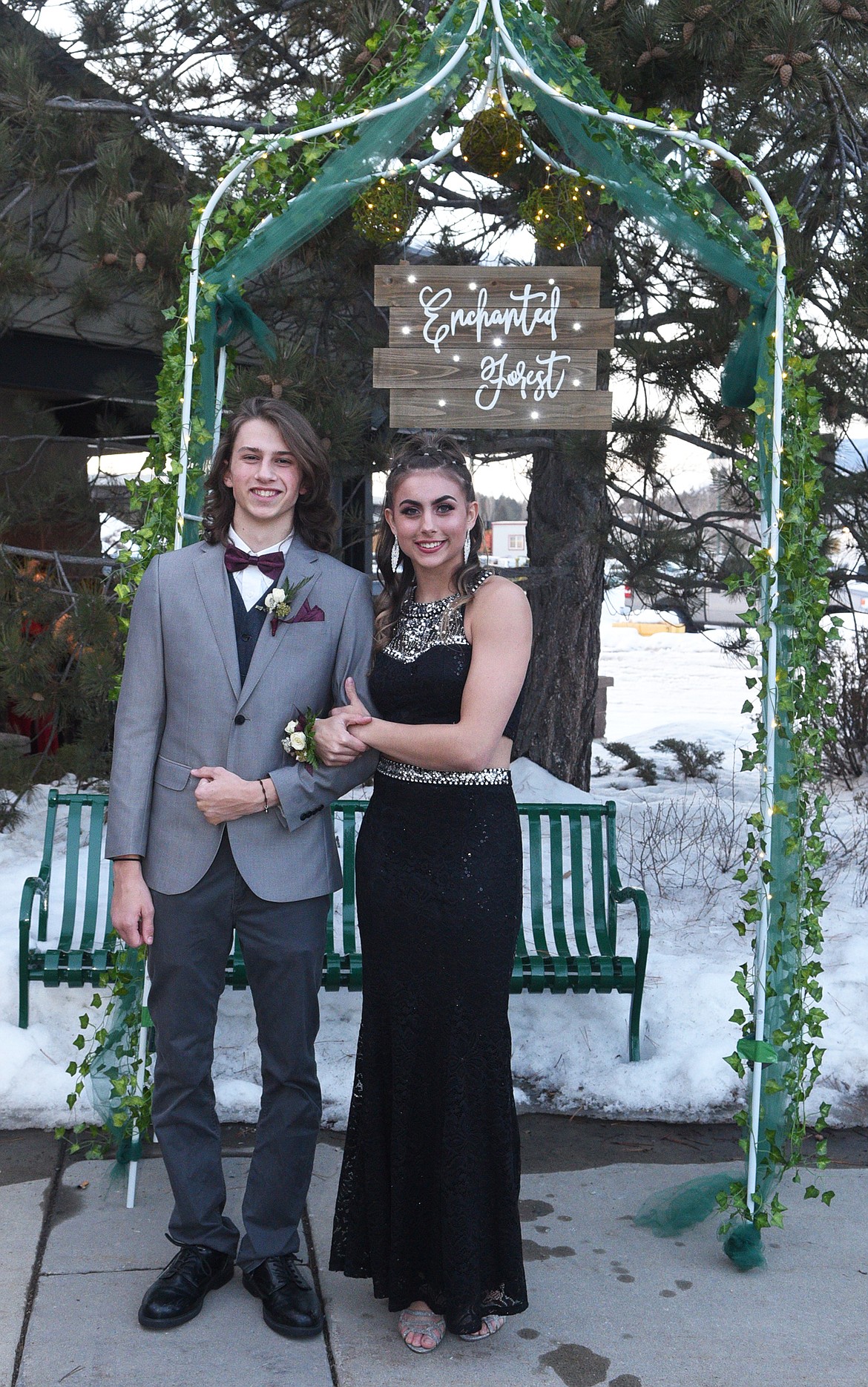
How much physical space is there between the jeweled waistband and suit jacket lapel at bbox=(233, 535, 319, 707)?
38 centimetres

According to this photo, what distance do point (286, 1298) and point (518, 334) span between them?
2.73m

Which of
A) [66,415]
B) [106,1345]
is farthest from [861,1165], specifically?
[66,415]

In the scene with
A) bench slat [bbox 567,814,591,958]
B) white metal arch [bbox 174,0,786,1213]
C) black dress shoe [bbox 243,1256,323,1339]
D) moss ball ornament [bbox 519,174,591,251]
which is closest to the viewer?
black dress shoe [bbox 243,1256,323,1339]

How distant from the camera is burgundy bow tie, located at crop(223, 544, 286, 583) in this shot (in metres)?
2.87

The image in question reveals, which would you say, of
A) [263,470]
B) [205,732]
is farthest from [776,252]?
[205,732]

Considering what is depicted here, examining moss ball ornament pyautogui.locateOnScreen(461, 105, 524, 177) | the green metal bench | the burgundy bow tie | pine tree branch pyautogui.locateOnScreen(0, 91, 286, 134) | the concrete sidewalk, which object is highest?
pine tree branch pyautogui.locateOnScreen(0, 91, 286, 134)

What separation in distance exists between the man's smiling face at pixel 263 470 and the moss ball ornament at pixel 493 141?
4.90 feet

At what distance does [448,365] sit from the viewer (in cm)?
373

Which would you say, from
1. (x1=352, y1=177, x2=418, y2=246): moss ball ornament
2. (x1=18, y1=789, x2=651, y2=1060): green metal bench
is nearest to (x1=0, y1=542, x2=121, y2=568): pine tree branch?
(x1=18, y1=789, x2=651, y2=1060): green metal bench

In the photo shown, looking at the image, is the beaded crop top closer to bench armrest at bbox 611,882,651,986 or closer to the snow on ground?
bench armrest at bbox 611,882,651,986

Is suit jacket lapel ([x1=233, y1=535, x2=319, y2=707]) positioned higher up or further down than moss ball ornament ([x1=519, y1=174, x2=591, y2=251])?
further down

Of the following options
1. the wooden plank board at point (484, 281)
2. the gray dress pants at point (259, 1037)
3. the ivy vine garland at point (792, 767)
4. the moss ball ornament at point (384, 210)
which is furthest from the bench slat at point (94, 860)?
the ivy vine garland at point (792, 767)

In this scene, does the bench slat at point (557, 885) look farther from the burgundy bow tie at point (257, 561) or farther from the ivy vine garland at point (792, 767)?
the burgundy bow tie at point (257, 561)

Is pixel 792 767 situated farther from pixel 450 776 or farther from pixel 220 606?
pixel 220 606
